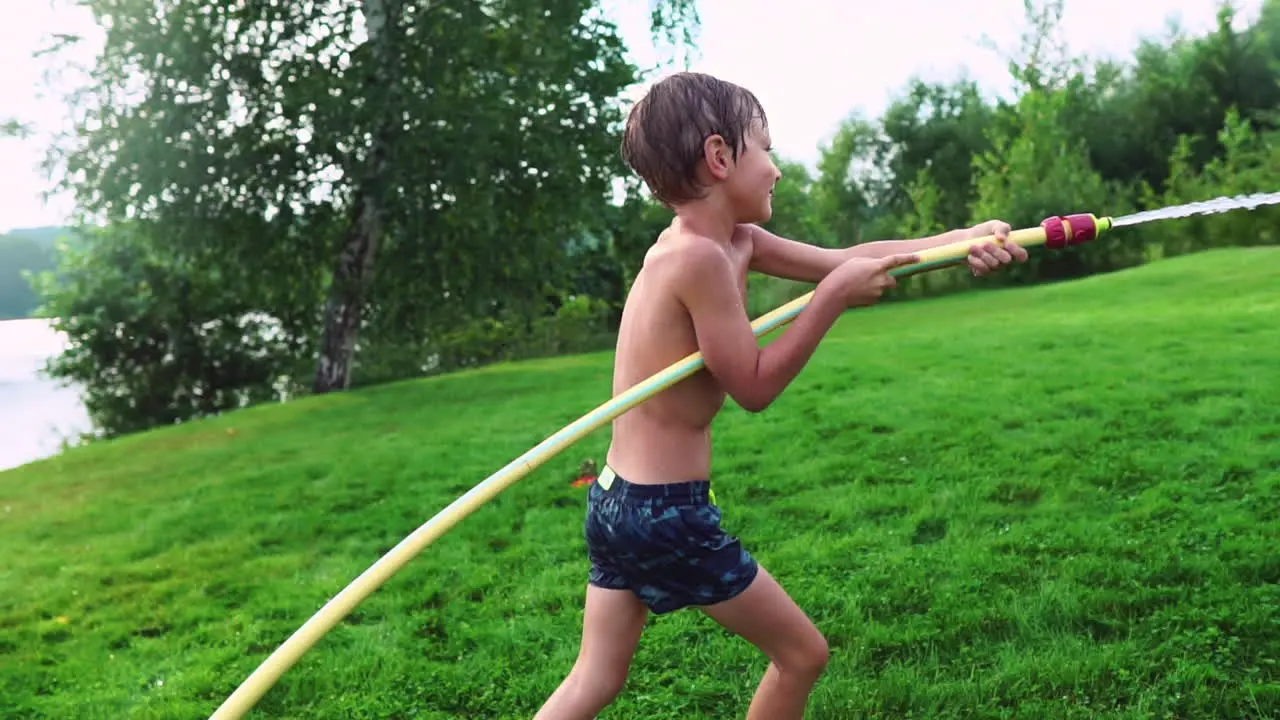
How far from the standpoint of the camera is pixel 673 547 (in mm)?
2527

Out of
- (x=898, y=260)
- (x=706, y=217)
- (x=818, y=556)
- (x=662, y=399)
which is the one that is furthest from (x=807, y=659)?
(x=818, y=556)

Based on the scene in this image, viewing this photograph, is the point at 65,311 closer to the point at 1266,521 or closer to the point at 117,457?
the point at 117,457

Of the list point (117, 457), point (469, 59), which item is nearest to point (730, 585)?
point (117, 457)

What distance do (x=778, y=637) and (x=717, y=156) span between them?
3.68 ft

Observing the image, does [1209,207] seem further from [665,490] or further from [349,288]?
[349,288]

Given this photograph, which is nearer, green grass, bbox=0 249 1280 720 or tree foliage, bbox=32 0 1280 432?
green grass, bbox=0 249 1280 720

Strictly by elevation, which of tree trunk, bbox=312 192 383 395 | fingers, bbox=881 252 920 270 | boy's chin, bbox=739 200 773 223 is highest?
→ tree trunk, bbox=312 192 383 395

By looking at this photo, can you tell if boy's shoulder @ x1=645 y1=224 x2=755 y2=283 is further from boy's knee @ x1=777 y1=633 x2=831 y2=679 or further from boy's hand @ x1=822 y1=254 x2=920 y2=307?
boy's knee @ x1=777 y1=633 x2=831 y2=679

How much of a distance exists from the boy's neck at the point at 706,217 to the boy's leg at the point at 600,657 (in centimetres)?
87

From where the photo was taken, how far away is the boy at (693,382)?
2.44 metres

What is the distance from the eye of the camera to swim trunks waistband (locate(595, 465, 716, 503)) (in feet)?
8.34

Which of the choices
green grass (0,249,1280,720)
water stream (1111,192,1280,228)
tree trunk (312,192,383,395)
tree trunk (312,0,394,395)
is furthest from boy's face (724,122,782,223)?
tree trunk (312,192,383,395)

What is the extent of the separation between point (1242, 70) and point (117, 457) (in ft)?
123

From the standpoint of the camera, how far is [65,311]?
2820 cm
